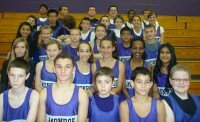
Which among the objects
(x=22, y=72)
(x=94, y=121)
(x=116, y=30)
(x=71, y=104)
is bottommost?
(x=94, y=121)

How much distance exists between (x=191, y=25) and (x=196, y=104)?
4.82 m

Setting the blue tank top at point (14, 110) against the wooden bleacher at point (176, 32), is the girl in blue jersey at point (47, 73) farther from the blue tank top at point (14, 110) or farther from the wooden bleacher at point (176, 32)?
the wooden bleacher at point (176, 32)

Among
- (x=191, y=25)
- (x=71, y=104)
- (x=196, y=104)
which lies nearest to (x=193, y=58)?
(x=191, y=25)

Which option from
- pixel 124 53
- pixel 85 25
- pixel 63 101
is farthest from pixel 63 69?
pixel 85 25

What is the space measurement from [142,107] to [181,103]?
12.3 inches

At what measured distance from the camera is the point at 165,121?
2406 millimetres

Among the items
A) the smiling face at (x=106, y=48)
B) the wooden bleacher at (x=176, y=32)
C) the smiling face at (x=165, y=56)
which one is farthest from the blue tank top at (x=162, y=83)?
the wooden bleacher at (x=176, y=32)

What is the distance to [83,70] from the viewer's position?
11.0 feet

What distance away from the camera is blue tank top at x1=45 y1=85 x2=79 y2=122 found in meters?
2.38

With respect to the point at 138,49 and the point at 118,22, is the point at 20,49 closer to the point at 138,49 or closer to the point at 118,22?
the point at 138,49

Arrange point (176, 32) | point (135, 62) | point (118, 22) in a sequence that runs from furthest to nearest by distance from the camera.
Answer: point (176, 32) < point (118, 22) < point (135, 62)

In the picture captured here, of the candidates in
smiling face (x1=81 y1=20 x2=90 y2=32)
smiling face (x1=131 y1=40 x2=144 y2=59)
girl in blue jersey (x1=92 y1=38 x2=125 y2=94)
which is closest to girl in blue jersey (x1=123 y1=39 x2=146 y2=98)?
smiling face (x1=131 y1=40 x2=144 y2=59)

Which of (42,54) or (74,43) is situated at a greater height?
(74,43)

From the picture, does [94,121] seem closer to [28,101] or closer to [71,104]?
[71,104]
